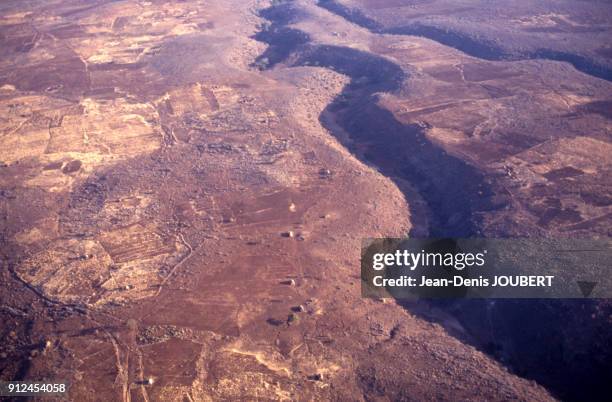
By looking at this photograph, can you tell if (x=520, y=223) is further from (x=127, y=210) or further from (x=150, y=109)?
(x=150, y=109)

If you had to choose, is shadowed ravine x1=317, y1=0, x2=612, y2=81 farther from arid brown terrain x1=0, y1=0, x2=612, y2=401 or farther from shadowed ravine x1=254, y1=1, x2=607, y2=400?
shadowed ravine x1=254, y1=1, x2=607, y2=400

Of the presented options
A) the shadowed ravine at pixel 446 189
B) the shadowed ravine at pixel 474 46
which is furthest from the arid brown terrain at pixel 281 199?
the shadowed ravine at pixel 474 46

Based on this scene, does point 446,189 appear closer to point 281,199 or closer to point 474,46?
point 281,199

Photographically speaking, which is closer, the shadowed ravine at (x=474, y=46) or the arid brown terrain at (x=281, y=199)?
the arid brown terrain at (x=281, y=199)

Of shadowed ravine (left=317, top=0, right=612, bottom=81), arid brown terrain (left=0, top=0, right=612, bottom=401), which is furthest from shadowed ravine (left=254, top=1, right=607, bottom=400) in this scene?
shadowed ravine (left=317, top=0, right=612, bottom=81)

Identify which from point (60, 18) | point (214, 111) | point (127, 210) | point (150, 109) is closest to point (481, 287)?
point (127, 210)

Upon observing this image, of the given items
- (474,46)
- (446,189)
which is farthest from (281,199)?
(474,46)

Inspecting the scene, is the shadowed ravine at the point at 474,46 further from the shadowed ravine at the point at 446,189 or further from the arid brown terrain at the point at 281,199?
the shadowed ravine at the point at 446,189
